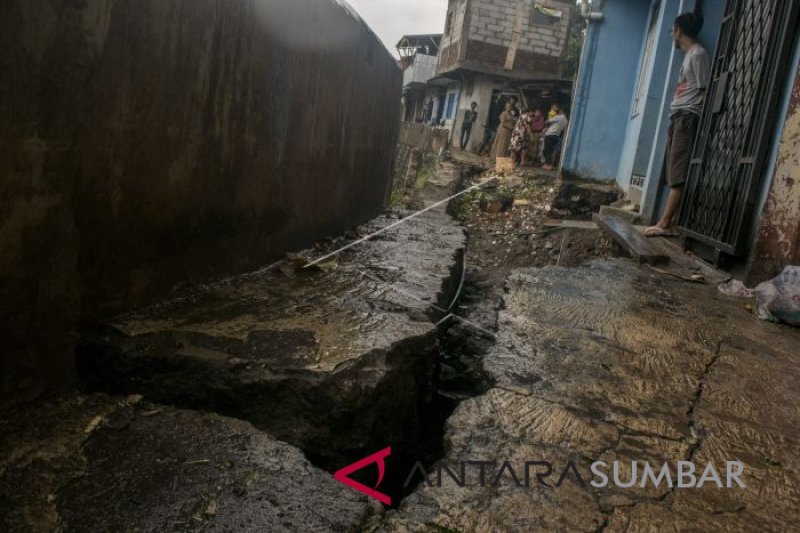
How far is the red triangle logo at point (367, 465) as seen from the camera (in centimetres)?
154

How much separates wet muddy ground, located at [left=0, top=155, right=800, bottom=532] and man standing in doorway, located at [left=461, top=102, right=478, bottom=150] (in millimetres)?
19518

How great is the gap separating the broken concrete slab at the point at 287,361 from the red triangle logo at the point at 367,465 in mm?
38

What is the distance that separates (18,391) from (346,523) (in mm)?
840

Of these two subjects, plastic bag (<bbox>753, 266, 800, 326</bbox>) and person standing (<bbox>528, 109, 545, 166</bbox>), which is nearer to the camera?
plastic bag (<bbox>753, 266, 800, 326</bbox>)

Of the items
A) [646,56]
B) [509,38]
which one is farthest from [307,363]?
[509,38]

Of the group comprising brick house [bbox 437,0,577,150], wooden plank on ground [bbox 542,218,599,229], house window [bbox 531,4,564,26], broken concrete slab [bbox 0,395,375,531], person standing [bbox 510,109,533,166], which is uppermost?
house window [bbox 531,4,564,26]

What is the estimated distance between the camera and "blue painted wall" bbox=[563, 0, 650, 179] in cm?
934

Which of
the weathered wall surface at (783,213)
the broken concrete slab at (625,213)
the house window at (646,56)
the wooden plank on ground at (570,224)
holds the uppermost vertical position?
the house window at (646,56)

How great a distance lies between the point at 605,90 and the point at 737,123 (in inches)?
228

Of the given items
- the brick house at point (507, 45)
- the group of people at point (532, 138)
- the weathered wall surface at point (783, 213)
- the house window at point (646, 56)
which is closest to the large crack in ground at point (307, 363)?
the weathered wall surface at point (783, 213)

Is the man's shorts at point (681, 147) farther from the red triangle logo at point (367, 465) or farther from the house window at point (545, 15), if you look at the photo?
the house window at point (545, 15)

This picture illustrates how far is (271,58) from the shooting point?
2.54m

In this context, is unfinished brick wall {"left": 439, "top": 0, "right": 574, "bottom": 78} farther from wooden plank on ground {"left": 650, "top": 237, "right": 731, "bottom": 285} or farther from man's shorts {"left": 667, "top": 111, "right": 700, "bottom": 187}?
wooden plank on ground {"left": 650, "top": 237, "right": 731, "bottom": 285}

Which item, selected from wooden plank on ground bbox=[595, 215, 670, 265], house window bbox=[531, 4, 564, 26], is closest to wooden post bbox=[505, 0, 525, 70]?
house window bbox=[531, 4, 564, 26]
